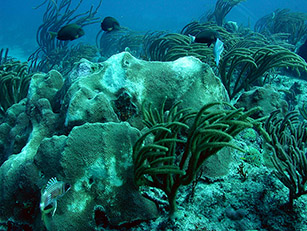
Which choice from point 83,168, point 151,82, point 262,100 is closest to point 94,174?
point 83,168

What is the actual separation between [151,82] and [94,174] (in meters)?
1.41

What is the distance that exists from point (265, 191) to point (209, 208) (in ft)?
2.14

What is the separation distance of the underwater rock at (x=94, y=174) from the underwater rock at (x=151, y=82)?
0.56 meters

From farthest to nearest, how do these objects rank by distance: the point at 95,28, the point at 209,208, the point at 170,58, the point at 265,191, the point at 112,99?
the point at 95,28, the point at 170,58, the point at 112,99, the point at 265,191, the point at 209,208

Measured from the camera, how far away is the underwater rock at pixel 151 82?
2.59 m

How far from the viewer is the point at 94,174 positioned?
182cm

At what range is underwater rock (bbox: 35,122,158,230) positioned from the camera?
1.76 meters

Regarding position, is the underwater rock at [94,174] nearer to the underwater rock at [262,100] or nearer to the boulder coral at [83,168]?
the boulder coral at [83,168]

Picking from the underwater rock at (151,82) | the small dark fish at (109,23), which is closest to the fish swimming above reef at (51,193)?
the underwater rock at (151,82)

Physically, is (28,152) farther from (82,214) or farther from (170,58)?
(170,58)

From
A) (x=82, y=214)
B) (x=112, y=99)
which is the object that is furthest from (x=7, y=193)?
(x=112, y=99)

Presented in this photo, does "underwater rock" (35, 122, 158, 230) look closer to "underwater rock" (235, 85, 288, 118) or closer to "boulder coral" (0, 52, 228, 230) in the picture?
"boulder coral" (0, 52, 228, 230)

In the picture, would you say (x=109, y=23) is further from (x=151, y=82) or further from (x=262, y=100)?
(x=262, y=100)

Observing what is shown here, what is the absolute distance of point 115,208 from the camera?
182 centimetres
